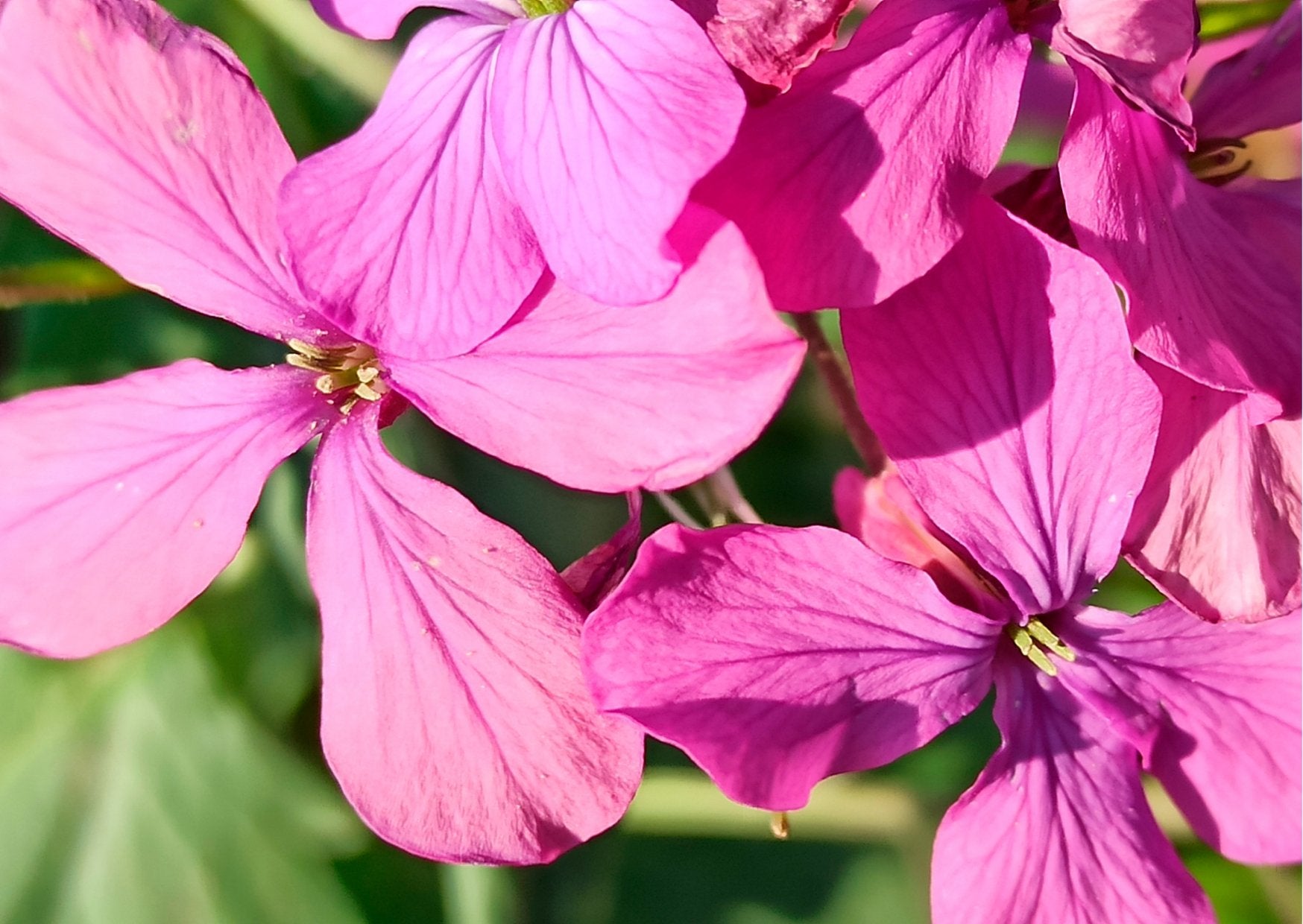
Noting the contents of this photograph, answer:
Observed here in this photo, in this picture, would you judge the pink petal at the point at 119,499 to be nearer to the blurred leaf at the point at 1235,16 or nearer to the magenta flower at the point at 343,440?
the magenta flower at the point at 343,440

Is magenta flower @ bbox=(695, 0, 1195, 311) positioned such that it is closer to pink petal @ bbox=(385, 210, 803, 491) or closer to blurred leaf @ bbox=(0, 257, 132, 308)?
pink petal @ bbox=(385, 210, 803, 491)

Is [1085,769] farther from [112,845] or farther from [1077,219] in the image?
[112,845]

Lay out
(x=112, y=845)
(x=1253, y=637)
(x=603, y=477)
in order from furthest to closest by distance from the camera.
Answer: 1. (x=112, y=845)
2. (x=1253, y=637)
3. (x=603, y=477)

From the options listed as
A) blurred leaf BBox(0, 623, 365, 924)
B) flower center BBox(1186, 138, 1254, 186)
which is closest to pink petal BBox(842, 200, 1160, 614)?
flower center BBox(1186, 138, 1254, 186)

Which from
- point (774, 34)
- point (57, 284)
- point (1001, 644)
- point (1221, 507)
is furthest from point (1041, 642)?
point (57, 284)

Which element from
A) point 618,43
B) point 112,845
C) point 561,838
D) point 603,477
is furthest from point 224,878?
point 618,43
